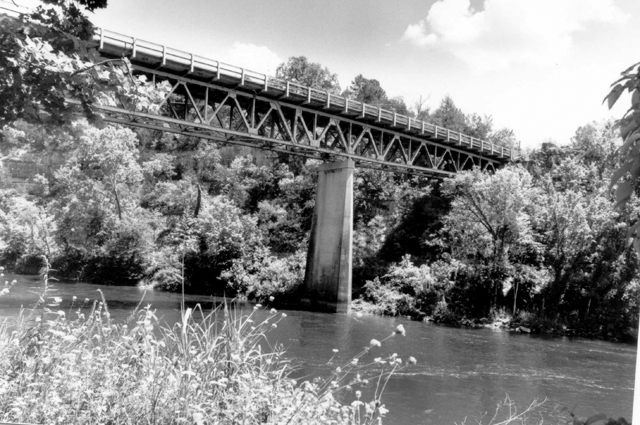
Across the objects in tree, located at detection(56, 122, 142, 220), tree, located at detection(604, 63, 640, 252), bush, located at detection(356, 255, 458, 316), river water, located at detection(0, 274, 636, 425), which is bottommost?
river water, located at detection(0, 274, 636, 425)

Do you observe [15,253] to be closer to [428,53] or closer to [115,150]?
[115,150]

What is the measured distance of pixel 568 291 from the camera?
9.74 metres

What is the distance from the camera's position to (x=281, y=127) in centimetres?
1423

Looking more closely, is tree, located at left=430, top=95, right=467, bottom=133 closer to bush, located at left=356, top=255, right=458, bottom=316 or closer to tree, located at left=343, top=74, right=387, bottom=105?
tree, located at left=343, top=74, right=387, bottom=105

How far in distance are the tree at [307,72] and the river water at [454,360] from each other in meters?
2.31

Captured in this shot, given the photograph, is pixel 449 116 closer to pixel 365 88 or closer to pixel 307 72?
pixel 365 88

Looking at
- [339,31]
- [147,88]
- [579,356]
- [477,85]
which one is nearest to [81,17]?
[147,88]

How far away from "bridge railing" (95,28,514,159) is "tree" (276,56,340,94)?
0.40 metres

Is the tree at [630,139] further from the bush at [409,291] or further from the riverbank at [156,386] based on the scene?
the bush at [409,291]

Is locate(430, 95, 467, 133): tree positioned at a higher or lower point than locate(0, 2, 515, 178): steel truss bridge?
lower

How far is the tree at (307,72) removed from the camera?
5.08 meters

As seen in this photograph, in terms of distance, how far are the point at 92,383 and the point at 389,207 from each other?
379 inches

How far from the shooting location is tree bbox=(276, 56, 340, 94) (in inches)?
200

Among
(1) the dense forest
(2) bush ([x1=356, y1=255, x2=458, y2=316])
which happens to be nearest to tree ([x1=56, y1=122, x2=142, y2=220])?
(1) the dense forest
